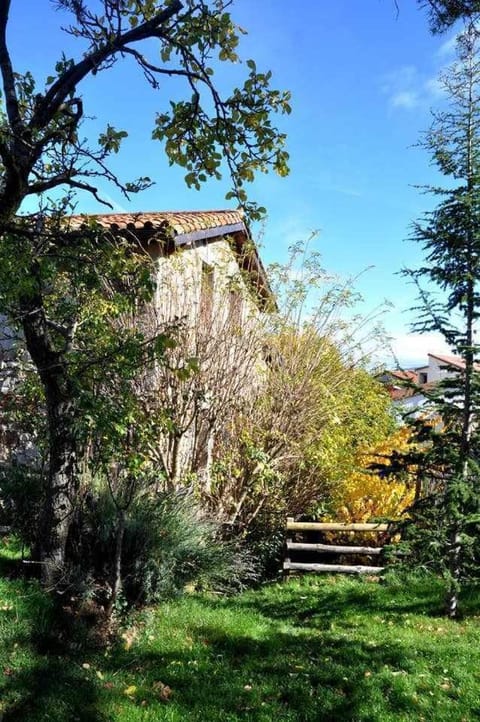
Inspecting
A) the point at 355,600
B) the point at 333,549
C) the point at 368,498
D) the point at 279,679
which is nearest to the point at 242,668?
the point at 279,679

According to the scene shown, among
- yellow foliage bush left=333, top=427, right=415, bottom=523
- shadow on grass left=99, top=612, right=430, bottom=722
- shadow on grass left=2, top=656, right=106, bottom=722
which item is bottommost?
shadow on grass left=99, top=612, right=430, bottom=722

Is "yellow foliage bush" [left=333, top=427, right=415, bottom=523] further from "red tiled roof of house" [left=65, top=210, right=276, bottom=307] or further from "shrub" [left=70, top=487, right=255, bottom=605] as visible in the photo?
"red tiled roof of house" [left=65, top=210, right=276, bottom=307]

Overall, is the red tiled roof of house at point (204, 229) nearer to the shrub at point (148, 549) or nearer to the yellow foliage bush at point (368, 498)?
the yellow foliage bush at point (368, 498)

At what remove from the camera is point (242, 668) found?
4395mm

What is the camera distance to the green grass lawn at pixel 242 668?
367cm

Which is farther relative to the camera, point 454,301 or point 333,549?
point 333,549

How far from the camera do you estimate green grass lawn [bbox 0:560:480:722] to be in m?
3.67

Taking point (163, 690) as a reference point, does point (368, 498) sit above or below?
Result: above

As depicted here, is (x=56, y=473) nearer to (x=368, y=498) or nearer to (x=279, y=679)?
(x=279, y=679)

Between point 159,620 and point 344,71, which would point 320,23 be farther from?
point 159,620

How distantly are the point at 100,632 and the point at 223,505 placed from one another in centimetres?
315

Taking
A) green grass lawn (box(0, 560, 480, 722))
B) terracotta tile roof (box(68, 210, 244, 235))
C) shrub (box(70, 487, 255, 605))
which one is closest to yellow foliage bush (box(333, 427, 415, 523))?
green grass lawn (box(0, 560, 480, 722))

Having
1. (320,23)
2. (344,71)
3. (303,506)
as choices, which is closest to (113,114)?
(320,23)

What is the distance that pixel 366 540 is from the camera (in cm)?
812
